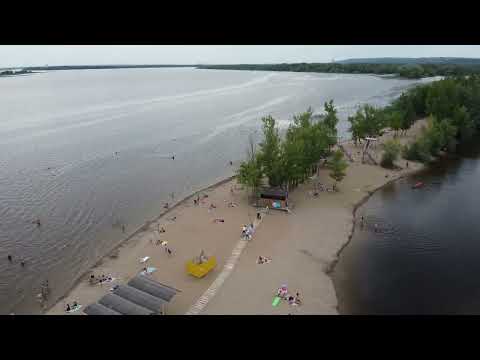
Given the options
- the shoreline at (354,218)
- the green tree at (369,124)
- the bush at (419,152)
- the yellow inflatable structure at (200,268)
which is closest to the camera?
the yellow inflatable structure at (200,268)

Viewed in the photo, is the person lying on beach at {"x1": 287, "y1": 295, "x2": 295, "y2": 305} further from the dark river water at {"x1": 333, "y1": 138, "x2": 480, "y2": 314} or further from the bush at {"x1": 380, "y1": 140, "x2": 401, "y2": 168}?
the bush at {"x1": 380, "y1": 140, "x2": 401, "y2": 168}

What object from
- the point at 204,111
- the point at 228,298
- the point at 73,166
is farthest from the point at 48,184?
the point at 204,111

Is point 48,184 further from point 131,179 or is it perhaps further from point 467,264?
point 467,264

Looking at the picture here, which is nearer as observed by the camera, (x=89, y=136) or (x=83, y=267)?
(x=83, y=267)

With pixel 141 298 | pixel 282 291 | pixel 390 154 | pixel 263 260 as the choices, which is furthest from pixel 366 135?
pixel 141 298

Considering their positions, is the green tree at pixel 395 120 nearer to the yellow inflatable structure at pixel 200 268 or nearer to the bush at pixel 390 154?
the bush at pixel 390 154

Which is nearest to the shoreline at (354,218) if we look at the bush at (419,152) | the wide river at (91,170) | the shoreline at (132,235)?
the bush at (419,152)

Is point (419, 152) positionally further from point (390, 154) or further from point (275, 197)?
point (275, 197)

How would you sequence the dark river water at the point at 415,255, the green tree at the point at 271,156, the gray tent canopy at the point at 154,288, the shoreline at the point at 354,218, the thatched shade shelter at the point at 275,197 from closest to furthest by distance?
the gray tent canopy at the point at 154,288 < the dark river water at the point at 415,255 < the shoreline at the point at 354,218 < the thatched shade shelter at the point at 275,197 < the green tree at the point at 271,156
